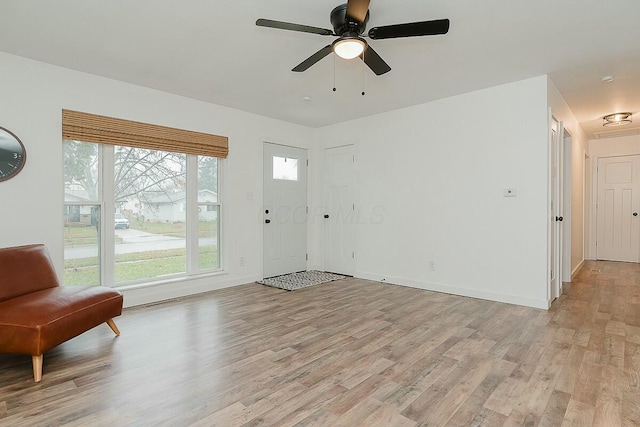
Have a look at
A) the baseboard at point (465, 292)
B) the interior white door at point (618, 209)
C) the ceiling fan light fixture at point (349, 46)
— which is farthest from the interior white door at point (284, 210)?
the interior white door at point (618, 209)

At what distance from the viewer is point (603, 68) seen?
11.1 ft

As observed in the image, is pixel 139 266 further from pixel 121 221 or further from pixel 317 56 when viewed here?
pixel 317 56

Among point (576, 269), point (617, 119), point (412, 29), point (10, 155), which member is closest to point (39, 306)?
point (10, 155)

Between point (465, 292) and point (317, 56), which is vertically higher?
point (317, 56)

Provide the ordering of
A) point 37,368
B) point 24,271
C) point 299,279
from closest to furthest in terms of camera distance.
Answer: point 37,368, point 24,271, point 299,279

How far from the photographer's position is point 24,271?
106 inches

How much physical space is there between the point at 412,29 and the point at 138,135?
124 inches

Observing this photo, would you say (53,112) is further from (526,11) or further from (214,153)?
(526,11)

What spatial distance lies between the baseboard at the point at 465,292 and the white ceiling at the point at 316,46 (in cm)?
244

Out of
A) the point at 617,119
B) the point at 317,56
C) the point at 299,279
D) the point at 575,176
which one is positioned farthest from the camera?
the point at 575,176

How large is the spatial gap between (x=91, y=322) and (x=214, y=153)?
2.56m

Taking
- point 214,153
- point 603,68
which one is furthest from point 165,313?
point 603,68

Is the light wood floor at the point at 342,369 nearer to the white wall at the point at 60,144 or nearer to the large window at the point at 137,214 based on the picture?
the large window at the point at 137,214

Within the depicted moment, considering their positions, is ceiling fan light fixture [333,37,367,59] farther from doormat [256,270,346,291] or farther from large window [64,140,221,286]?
doormat [256,270,346,291]
